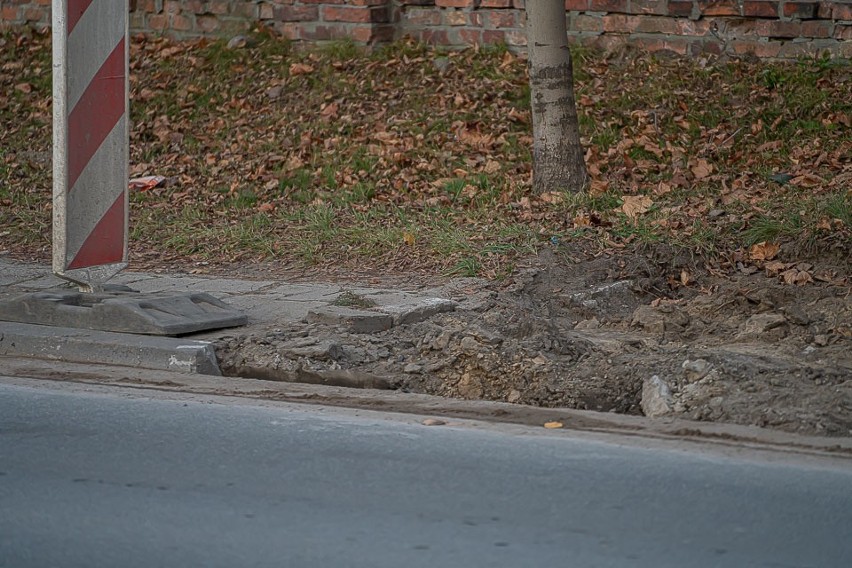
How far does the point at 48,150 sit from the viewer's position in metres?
10.8

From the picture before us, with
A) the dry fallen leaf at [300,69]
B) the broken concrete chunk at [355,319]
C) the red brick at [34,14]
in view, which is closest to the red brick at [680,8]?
the dry fallen leaf at [300,69]

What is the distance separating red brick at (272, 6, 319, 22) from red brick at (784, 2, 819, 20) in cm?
450

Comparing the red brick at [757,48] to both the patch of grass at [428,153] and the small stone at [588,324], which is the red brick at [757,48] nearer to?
the patch of grass at [428,153]

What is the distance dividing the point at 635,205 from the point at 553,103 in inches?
43.5

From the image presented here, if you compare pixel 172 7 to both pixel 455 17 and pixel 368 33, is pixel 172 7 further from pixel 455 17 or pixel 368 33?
pixel 455 17

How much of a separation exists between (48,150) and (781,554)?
8826mm

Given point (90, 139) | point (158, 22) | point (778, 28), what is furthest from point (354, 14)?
point (90, 139)

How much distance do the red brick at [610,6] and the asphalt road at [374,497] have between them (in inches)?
265

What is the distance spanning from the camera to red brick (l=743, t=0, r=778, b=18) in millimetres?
10055

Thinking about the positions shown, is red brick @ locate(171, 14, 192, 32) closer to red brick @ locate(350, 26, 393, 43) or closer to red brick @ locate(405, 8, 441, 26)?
red brick @ locate(350, 26, 393, 43)

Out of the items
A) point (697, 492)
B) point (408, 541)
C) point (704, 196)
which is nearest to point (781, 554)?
point (697, 492)

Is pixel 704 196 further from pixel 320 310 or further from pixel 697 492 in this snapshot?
pixel 697 492

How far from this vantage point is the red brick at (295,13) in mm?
11517

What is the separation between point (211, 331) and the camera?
6.12 metres
